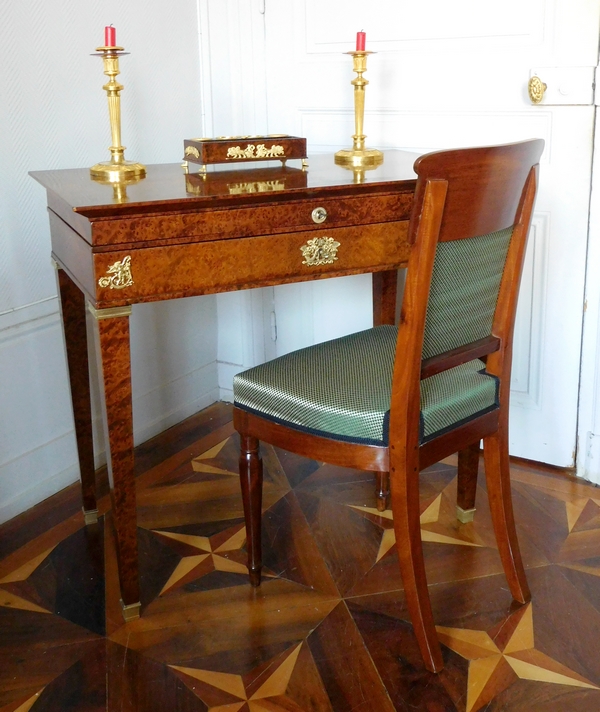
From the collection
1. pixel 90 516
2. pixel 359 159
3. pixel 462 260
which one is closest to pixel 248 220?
pixel 462 260

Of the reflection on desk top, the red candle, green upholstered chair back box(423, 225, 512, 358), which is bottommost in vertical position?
green upholstered chair back box(423, 225, 512, 358)

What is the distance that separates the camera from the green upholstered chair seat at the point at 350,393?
1.44m

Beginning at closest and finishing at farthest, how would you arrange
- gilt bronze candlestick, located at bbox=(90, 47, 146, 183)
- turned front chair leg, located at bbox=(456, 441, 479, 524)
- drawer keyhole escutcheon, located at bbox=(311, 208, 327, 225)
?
drawer keyhole escutcheon, located at bbox=(311, 208, 327, 225) < gilt bronze candlestick, located at bbox=(90, 47, 146, 183) < turned front chair leg, located at bbox=(456, 441, 479, 524)

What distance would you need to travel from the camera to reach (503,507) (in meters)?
1.64

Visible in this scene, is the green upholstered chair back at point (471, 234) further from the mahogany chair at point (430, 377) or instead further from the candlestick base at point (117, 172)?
the candlestick base at point (117, 172)

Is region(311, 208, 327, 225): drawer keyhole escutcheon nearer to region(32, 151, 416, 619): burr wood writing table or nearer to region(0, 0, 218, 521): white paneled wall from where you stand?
region(32, 151, 416, 619): burr wood writing table

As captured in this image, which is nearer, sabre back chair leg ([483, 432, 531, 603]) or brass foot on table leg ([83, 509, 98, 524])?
sabre back chair leg ([483, 432, 531, 603])

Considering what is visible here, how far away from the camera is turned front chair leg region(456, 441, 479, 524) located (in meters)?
1.88

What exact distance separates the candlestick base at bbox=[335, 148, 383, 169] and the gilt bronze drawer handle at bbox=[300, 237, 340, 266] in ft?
1.26

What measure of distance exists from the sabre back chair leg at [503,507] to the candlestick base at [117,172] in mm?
936

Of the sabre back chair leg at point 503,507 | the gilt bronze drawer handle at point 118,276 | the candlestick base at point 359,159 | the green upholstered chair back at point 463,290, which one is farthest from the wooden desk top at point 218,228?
the sabre back chair leg at point 503,507

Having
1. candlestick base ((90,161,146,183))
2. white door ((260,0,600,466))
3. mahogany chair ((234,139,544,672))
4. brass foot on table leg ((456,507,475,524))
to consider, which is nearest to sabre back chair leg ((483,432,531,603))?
mahogany chair ((234,139,544,672))

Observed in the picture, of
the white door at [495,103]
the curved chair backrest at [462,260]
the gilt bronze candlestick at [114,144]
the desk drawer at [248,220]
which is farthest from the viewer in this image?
the white door at [495,103]

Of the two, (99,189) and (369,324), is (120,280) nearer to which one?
(99,189)
